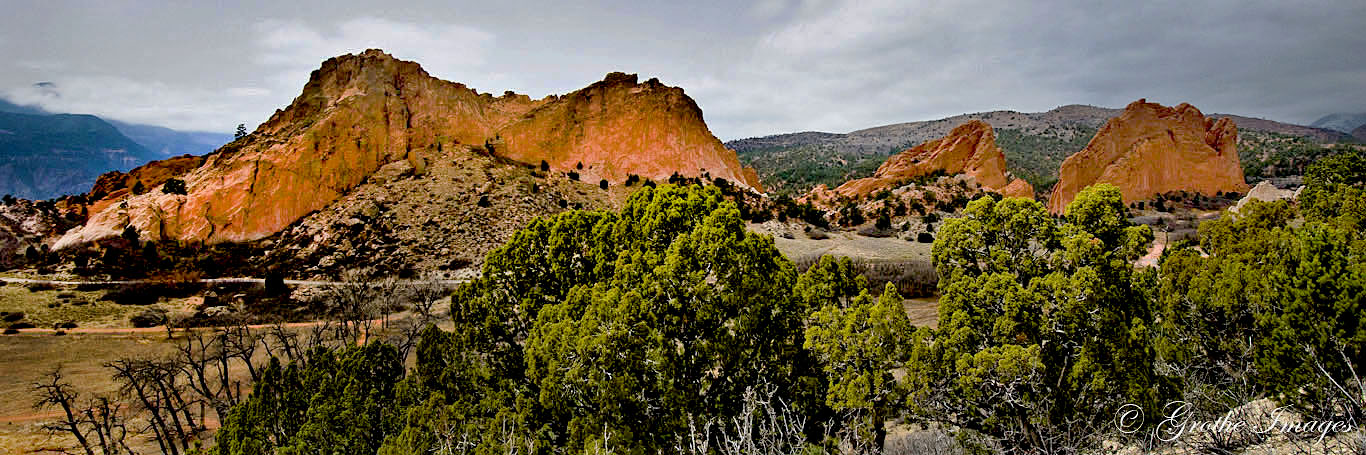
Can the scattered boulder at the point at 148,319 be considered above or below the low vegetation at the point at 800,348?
below

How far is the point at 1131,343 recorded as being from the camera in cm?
785

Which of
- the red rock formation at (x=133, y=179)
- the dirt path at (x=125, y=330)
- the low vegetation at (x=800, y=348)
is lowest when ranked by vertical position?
the dirt path at (x=125, y=330)

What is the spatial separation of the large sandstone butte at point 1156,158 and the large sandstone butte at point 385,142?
40235 millimetres

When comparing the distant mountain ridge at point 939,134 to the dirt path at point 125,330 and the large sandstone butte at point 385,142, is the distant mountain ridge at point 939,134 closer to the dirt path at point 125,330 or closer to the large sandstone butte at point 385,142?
the large sandstone butte at point 385,142

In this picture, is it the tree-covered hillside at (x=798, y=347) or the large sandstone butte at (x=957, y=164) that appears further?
the large sandstone butte at (x=957, y=164)

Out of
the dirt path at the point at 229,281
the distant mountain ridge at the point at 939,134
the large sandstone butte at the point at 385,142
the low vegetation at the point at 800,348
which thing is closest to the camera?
the low vegetation at the point at 800,348

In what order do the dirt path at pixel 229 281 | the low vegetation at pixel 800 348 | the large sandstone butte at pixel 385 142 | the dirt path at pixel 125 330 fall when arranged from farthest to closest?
the large sandstone butte at pixel 385 142
the dirt path at pixel 229 281
the dirt path at pixel 125 330
the low vegetation at pixel 800 348

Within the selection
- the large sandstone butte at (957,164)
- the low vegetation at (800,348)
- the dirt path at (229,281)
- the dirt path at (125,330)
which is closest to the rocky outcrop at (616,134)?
the large sandstone butte at (957,164)

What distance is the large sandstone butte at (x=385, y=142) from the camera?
142 ft

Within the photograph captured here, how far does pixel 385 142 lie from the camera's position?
5206cm

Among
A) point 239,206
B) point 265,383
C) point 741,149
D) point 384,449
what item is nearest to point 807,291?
point 384,449

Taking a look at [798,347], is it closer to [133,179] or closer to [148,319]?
[148,319]

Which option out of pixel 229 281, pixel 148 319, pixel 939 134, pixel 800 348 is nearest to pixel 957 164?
pixel 800 348

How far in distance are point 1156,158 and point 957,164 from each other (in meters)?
20.3
